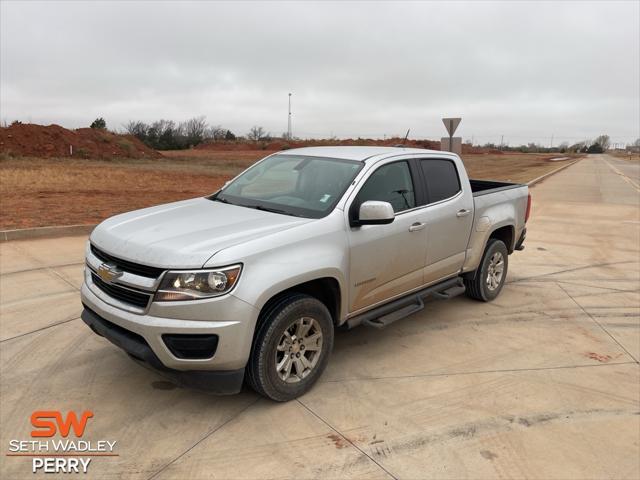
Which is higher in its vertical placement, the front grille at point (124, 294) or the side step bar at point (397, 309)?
the front grille at point (124, 294)

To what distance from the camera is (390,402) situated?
141 inches

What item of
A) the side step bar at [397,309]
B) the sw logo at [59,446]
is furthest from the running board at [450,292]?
the sw logo at [59,446]

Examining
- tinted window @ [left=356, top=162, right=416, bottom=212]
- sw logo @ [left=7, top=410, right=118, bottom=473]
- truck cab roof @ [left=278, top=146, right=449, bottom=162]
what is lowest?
sw logo @ [left=7, top=410, right=118, bottom=473]

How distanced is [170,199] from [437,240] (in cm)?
1092

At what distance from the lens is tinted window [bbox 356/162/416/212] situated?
4051 mm

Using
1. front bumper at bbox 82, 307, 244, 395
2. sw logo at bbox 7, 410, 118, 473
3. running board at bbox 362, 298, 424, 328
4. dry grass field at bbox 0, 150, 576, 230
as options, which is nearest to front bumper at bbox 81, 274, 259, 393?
front bumper at bbox 82, 307, 244, 395

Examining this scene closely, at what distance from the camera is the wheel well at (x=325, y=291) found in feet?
11.6

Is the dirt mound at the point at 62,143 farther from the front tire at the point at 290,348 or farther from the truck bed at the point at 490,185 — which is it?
the front tire at the point at 290,348

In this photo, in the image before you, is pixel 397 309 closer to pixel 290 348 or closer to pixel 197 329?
pixel 290 348

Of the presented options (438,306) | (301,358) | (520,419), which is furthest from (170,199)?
(520,419)

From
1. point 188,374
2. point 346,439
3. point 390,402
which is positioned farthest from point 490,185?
point 188,374

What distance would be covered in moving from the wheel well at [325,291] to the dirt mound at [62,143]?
1365 inches

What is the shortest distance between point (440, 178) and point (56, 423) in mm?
3885

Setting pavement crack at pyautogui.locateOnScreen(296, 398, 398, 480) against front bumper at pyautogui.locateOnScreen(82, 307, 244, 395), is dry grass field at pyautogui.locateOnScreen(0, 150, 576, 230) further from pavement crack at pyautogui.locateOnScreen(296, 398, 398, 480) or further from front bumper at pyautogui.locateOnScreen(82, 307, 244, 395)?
pavement crack at pyautogui.locateOnScreen(296, 398, 398, 480)
